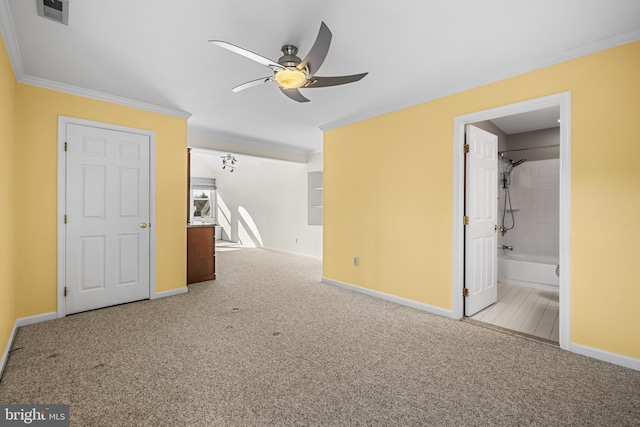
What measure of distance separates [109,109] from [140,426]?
11.2ft

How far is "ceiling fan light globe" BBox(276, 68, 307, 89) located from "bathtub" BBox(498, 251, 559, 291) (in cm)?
445

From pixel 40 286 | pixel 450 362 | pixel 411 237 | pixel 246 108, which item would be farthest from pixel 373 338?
pixel 40 286

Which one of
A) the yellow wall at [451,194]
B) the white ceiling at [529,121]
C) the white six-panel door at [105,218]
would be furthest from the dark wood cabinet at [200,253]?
the white ceiling at [529,121]

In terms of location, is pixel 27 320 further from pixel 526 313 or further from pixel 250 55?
pixel 526 313

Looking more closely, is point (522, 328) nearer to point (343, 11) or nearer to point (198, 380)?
point (198, 380)

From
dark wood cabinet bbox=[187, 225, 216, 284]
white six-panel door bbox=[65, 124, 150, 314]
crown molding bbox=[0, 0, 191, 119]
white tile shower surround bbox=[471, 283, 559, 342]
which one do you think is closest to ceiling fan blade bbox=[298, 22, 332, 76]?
crown molding bbox=[0, 0, 191, 119]

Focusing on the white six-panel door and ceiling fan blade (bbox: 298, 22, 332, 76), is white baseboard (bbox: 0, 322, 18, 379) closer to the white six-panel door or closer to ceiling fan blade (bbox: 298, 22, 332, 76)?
the white six-panel door

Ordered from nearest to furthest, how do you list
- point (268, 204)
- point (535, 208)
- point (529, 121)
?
point (529, 121), point (535, 208), point (268, 204)

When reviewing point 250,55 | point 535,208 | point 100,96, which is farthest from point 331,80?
point 535,208

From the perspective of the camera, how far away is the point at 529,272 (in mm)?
4598

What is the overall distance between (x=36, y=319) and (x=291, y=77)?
357 centimetres

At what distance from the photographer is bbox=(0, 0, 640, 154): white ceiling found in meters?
1.95

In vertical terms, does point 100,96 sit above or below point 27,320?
above

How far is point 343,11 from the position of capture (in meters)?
1.97
